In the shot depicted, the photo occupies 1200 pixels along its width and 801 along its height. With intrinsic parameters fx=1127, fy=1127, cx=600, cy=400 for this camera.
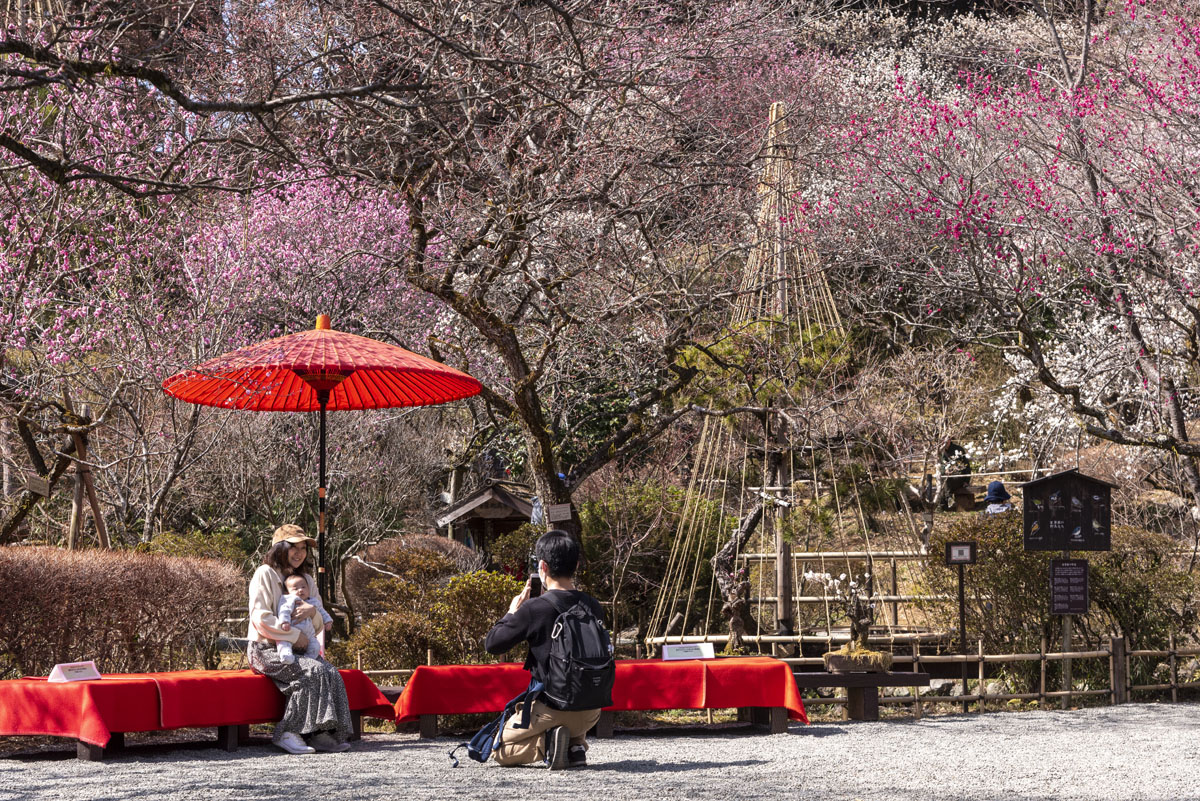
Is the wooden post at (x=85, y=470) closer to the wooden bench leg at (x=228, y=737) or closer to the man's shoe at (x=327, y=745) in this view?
the wooden bench leg at (x=228, y=737)

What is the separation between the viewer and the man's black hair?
4.67m

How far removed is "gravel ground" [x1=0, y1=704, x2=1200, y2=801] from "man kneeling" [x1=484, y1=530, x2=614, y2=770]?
13cm

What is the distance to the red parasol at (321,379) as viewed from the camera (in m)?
5.75

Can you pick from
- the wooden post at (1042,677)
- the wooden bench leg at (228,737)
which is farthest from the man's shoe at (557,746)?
the wooden post at (1042,677)

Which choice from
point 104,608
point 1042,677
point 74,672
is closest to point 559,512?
point 104,608

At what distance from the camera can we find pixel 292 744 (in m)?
5.28

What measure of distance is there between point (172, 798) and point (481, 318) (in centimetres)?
340

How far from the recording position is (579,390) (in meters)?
→ 10.2

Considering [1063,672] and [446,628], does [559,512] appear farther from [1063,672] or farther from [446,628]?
[1063,672]

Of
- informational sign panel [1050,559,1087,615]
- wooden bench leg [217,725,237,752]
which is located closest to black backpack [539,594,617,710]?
wooden bench leg [217,725,237,752]

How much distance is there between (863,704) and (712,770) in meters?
2.18

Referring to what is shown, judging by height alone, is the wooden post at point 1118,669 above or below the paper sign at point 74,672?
below

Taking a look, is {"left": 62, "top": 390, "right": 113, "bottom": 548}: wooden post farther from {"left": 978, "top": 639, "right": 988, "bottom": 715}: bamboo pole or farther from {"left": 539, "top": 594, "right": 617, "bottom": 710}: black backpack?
{"left": 978, "top": 639, "right": 988, "bottom": 715}: bamboo pole

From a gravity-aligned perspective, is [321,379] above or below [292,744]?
above
